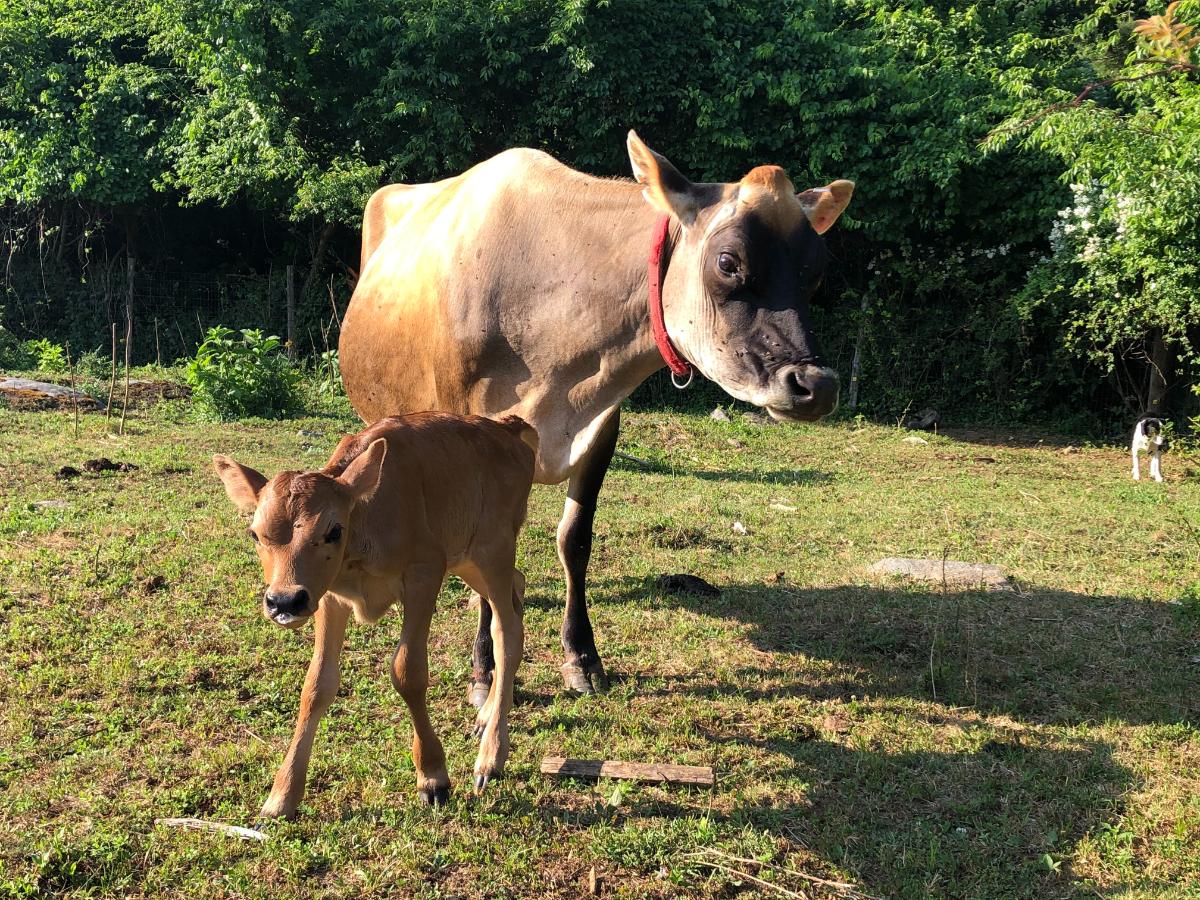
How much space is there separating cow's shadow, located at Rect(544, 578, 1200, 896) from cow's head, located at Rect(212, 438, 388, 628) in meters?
1.55

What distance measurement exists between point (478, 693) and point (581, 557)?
0.94m

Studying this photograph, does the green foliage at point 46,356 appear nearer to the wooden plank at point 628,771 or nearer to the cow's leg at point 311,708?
the cow's leg at point 311,708

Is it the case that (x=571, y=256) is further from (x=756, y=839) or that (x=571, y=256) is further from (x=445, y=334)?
(x=756, y=839)

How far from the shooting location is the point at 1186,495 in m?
10.3

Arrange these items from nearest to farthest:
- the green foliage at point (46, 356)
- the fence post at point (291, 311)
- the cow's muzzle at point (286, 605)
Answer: the cow's muzzle at point (286, 605) → the green foliage at point (46, 356) → the fence post at point (291, 311)

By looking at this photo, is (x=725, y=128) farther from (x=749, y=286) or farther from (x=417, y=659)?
(x=417, y=659)

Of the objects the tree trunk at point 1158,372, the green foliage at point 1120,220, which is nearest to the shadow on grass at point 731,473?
the green foliage at point 1120,220

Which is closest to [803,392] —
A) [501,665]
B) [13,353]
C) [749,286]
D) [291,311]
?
[749,286]

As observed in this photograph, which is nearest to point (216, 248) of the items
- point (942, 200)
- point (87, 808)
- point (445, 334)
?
point (942, 200)

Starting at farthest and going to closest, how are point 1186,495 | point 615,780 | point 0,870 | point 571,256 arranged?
point 1186,495 < point 571,256 < point 615,780 < point 0,870

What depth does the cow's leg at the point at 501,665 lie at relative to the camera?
154 inches

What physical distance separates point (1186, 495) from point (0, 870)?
10.6m

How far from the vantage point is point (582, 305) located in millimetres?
4594

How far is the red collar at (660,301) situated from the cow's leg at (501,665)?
1098mm
